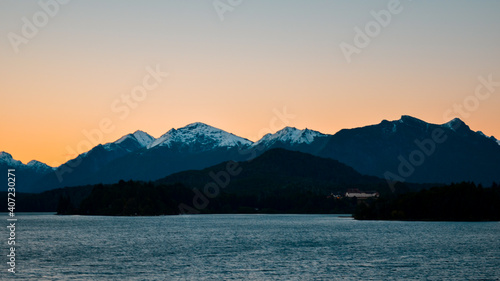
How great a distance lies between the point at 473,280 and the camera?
74.1 m

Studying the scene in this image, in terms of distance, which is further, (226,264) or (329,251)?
(329,251)

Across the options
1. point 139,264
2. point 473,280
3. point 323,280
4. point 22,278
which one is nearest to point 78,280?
point 22,278

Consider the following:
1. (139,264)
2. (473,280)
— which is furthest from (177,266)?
(473,280)

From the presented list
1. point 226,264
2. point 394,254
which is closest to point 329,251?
point 394,254

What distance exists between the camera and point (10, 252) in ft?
351

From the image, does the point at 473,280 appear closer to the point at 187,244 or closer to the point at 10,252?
the point at 187,244

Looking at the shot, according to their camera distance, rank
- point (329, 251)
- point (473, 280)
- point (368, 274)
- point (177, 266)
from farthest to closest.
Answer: point (329, 251) → point (177, 266) → point (368, 274) → point (473, 280)

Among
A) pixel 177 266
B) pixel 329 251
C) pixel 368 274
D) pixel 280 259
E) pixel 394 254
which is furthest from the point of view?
pixel 329 251

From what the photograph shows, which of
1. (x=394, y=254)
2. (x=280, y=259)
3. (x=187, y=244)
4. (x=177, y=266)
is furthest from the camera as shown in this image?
(x=187, y=244)

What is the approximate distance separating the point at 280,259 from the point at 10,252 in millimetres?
48916

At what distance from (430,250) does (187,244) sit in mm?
51246

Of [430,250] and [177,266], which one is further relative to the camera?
[430,250]

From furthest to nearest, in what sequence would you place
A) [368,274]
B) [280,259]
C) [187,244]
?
1. [187,244]
2. [280,259]
3. [368,274]

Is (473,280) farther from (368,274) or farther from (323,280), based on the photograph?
(323,280)
